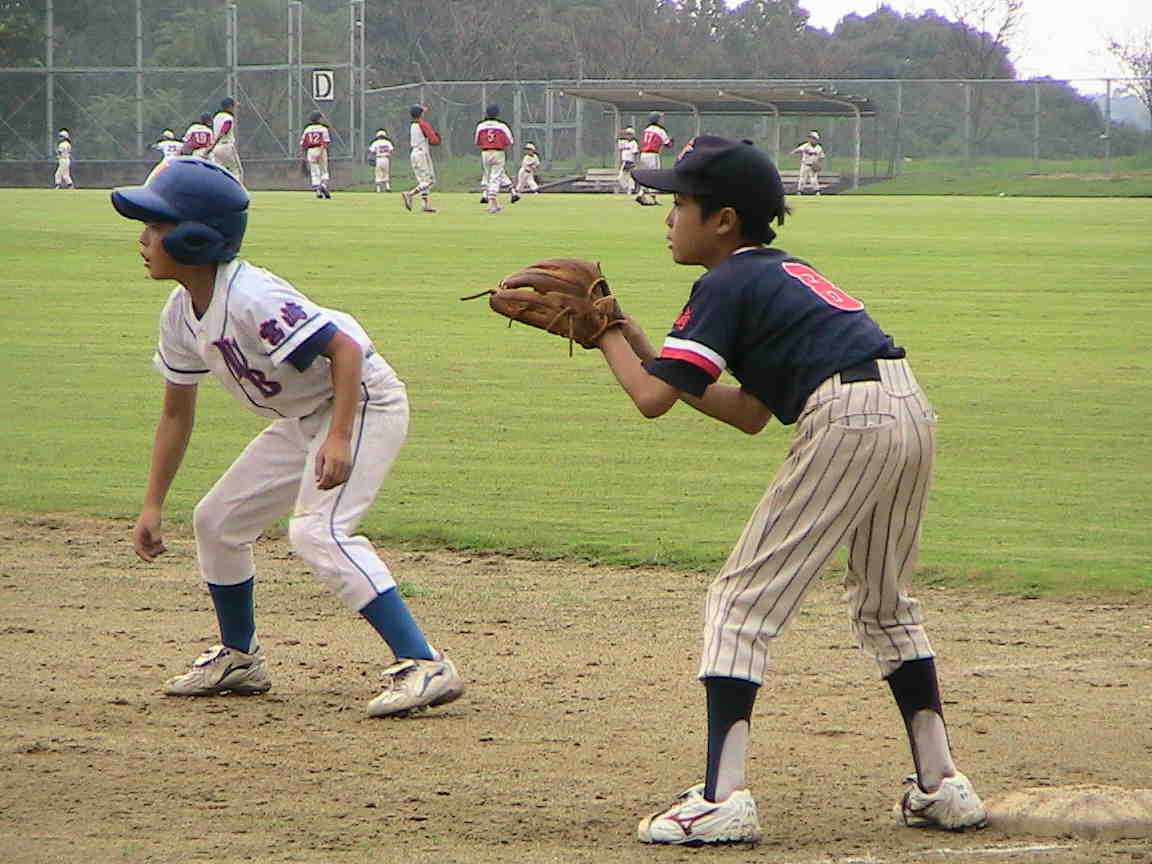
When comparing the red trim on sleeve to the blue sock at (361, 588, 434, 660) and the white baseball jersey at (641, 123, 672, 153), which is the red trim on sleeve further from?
the white baseball jersey at (641, 123, 672, 153)

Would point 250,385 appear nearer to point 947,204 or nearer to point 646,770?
point 646,770

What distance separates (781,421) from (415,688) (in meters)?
1.53

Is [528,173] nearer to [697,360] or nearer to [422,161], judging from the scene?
[422,161]

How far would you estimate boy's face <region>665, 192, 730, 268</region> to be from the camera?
11.8 feet

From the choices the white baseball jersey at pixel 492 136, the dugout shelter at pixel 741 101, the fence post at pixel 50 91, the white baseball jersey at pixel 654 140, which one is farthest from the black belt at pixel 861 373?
the fence post at pixel 50 91

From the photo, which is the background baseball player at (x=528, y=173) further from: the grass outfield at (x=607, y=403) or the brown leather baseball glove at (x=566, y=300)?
the brown leather baseball glove at (x=566, y=300)

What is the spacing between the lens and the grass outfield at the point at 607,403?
7.50m

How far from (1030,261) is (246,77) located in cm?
3626

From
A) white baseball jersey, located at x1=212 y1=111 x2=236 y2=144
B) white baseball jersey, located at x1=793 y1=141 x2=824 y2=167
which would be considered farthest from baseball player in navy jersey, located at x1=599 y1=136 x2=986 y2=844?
white baseball jersey, located at x1=793 y1=141 x2=824 y2=167

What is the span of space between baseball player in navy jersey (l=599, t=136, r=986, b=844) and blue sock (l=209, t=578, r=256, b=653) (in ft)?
5.68

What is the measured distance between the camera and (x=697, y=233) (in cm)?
362

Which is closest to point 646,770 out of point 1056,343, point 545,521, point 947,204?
point 545,521

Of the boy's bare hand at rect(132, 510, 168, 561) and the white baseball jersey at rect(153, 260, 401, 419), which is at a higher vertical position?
the white baseball jersey at rect(153, 260, 401, 419)

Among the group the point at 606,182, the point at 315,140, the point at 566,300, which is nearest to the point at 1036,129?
the point at 606,182
